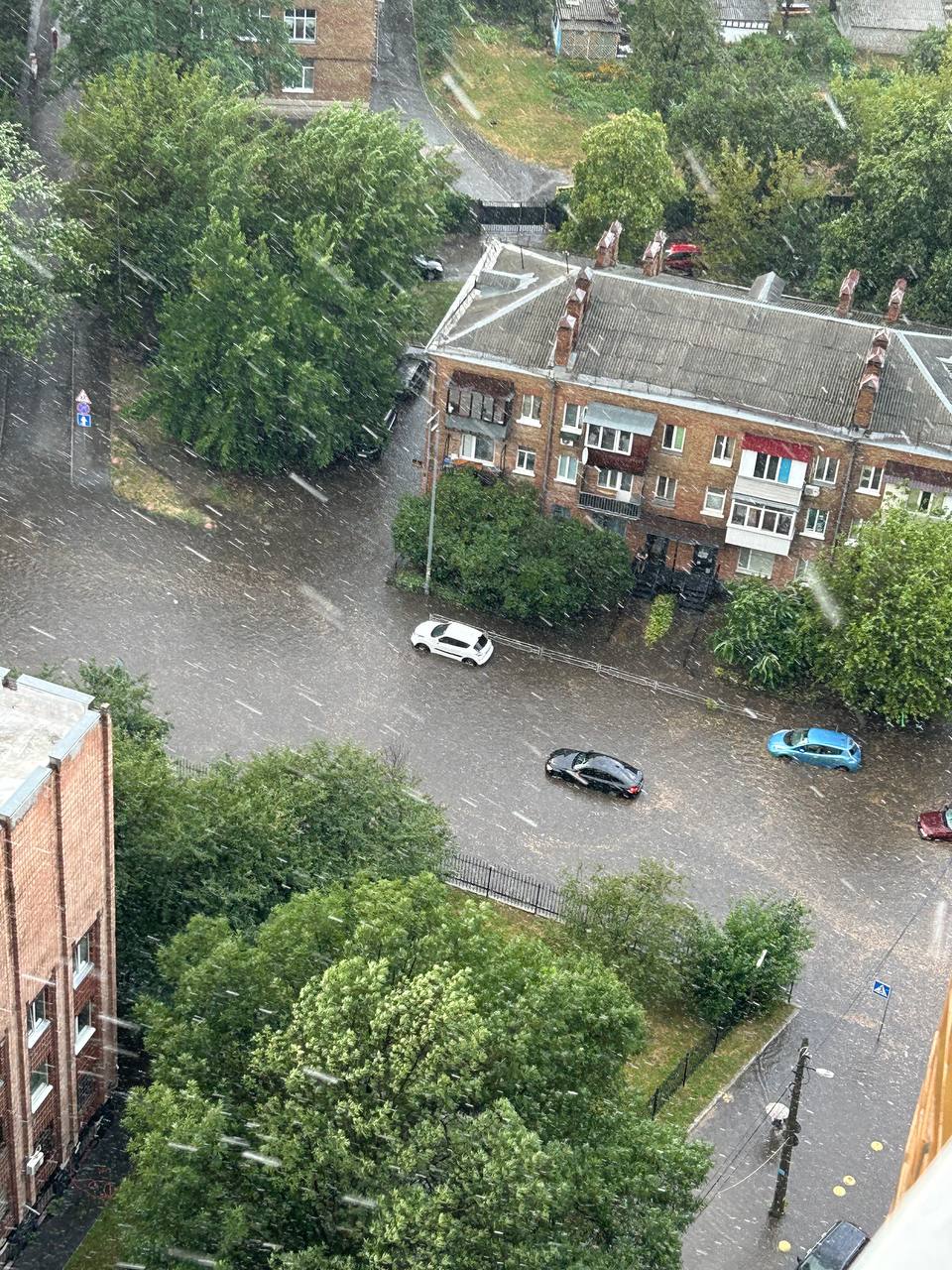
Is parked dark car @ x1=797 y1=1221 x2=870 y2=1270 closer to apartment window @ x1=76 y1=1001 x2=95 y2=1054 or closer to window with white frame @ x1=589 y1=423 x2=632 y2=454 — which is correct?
apartment window @ x1=76 y1=1001 x2=95 y2=1054

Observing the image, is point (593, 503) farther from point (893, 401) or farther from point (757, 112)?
point (757, 112)

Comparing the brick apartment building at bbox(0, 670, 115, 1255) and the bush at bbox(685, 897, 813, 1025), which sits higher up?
the brick apartment building at bbox(0, 670, 115, 1255)

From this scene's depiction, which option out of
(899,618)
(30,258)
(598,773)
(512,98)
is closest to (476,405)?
(598,773)

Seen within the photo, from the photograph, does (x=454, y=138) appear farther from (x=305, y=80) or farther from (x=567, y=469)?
(x=567, y=469)

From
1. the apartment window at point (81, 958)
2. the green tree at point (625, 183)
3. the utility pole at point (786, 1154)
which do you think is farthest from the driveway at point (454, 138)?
the utility pole at point (786, 1154)

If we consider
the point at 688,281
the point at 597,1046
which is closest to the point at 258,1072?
the point at 597,1046

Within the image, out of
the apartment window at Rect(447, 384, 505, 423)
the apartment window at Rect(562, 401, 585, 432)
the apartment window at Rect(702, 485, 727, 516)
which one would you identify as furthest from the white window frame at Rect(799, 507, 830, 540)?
the apartment window at Rect(447, 384, 505, 423)
